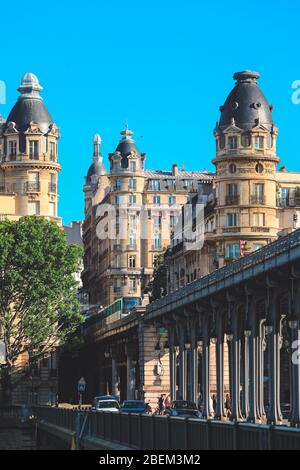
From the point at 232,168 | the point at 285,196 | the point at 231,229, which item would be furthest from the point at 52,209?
the point at 231,229

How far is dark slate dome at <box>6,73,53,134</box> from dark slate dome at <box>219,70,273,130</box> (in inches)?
952

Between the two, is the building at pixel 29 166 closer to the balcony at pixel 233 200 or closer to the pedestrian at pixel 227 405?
the balcony at pixel 233 200

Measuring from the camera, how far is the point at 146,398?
12381cm

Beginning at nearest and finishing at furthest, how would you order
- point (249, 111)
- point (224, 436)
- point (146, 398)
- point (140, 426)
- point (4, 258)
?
point (224, 436) → point (140, 426) → point (146, 398) → point (4, 258) → point (249, 111)

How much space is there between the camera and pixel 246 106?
15525 centimetres

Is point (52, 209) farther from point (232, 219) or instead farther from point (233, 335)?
point (233, 335)

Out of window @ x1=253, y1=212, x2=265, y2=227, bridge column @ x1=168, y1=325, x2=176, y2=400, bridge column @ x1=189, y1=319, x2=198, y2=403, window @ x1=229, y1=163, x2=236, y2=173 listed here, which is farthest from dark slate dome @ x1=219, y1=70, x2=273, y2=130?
bridge column @ x1=189, y1=319, x2=198, y2=403

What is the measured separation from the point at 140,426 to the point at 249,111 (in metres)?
110

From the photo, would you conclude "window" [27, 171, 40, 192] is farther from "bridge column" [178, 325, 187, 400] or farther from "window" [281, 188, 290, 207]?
"bridge column" [178, 325, 187, 400]

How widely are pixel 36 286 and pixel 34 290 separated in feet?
1.51

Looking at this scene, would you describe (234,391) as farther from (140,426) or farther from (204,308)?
(140,426)

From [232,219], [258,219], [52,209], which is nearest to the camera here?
[258,219]

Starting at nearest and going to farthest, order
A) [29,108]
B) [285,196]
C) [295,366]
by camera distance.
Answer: [295,366], [285,196], [29,108]

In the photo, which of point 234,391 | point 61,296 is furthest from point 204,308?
point 61,296
